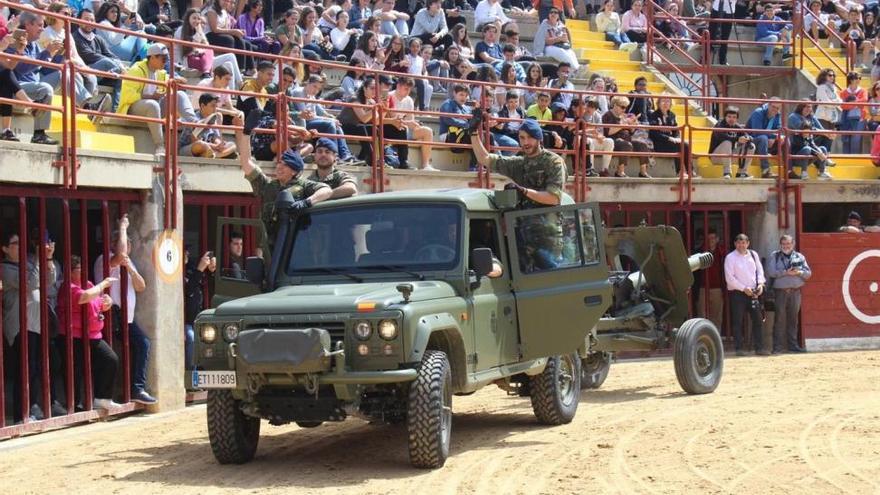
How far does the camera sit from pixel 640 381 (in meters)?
17.4

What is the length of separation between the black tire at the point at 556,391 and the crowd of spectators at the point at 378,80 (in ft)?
11.0

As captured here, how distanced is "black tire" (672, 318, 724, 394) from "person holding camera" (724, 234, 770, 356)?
205 inches

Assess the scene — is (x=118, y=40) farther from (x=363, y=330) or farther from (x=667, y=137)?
(x=363, y=330)

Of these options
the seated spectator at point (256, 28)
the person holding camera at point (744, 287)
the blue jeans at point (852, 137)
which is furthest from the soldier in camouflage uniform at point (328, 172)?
the blue jeans at point (852, 137)

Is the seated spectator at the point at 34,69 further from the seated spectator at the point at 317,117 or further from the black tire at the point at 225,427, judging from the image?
the black tire at the point at 225,427

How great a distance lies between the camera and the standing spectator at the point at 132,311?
14.6m

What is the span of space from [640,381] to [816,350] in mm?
5666

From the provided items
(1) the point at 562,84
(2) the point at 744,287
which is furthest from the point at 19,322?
(1) the point at 562,84

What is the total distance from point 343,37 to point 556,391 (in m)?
10.4

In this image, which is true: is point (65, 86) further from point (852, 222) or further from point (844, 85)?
point (844, 85)

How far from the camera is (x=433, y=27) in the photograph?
23906mm

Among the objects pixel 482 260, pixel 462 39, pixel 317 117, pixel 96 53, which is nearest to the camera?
pixel 482 260

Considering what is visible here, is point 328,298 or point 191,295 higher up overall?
point 328,298

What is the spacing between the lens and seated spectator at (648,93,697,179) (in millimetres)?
21734
